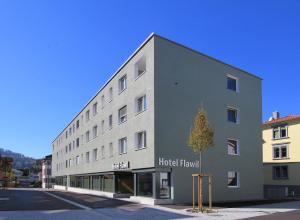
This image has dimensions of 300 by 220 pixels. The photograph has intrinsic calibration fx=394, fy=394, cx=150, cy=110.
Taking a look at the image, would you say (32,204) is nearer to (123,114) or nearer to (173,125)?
(173,125)

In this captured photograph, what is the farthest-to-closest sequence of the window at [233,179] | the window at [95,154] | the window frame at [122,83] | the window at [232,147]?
the window at [95,154], the window frame at [122,83], the window at [232,147], the window at [233,179]

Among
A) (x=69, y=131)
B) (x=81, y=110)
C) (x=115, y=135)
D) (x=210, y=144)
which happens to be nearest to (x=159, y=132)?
(x=210, y=144)

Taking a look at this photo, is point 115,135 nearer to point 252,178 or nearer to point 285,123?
point 252,178

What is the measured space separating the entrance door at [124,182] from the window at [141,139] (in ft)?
15.6

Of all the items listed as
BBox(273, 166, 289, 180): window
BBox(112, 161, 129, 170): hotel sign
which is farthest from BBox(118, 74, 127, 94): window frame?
BBox(273, 166, 289, 180): window

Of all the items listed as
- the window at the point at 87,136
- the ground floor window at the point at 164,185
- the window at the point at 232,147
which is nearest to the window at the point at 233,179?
the window at the point at 232,147

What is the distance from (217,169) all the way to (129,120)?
763cm

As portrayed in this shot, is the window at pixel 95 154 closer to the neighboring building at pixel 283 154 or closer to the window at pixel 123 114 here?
the window at pixel 123 114

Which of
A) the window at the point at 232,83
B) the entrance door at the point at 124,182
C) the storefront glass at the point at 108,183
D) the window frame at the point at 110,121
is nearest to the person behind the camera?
the window at the point at 232,83

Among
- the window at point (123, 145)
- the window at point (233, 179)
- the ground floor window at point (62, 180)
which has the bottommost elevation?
the ground floor window at point (62, 180)

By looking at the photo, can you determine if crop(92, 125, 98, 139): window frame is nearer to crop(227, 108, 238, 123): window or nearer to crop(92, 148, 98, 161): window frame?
crop(92, 148, 98, 161): window frame

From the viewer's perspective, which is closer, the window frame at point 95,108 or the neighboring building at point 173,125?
the neighboring building at point 173,125

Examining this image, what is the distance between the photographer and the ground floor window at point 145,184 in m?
26.0

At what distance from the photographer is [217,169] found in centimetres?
2906
